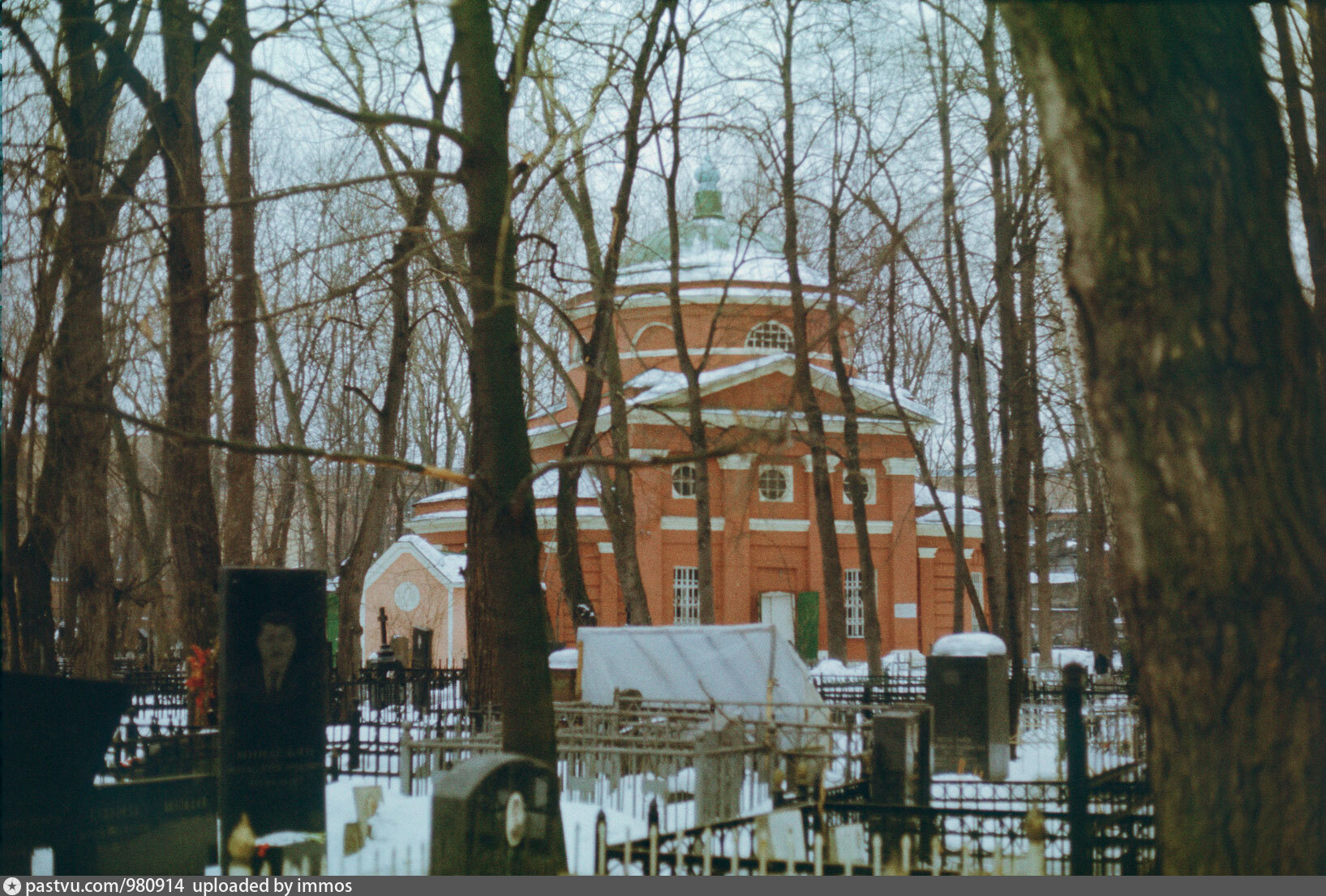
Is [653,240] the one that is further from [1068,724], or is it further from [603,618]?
[1068,724]

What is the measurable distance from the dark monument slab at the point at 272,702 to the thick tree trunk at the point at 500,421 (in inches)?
81.1

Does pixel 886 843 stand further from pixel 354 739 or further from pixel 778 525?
pixel 778 525

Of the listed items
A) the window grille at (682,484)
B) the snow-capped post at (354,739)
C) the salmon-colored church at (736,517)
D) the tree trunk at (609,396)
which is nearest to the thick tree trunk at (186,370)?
the snow-capped post at (354,739)

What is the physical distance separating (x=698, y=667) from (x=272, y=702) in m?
8.71

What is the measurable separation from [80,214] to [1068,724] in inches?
460

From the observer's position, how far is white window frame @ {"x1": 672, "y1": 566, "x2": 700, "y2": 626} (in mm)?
36719

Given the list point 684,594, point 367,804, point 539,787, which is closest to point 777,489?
point 684,594

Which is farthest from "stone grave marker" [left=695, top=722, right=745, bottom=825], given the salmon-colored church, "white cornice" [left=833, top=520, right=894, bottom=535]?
"white cornice" [left=833, top=520, right=894, bottom=535]

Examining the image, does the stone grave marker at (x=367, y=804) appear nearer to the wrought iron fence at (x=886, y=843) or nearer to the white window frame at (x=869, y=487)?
the wrought iron fence at (x=886, y=843)

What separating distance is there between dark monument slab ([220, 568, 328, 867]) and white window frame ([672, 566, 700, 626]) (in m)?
27.5

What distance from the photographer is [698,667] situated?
1709 centimetres

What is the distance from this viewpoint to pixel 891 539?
38.5 m

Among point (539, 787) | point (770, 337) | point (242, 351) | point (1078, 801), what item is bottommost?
point (1078, 801)

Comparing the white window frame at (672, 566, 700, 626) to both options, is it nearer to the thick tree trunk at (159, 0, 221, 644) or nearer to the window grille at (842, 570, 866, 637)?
the window grille at (842, 570, 866, 637)
